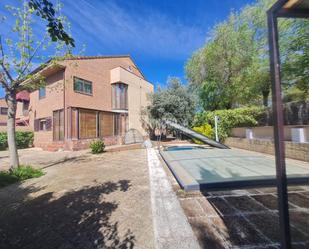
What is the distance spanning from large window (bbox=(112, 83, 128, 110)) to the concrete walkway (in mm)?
15239

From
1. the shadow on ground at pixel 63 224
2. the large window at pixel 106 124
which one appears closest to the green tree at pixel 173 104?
the large window at pixel 106 124

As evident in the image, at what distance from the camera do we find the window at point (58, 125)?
569 inches

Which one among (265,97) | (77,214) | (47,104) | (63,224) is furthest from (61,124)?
(265,97)

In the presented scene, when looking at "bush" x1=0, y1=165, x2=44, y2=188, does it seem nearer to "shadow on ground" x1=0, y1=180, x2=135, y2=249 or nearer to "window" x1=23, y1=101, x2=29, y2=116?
"shadow on ground" x1=0, y1=180, x2=135, y2=249

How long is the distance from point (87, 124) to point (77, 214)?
12.6 metres

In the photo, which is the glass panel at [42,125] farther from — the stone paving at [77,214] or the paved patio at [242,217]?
the paved patio at [242,217]

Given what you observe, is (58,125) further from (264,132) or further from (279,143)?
(279,143)

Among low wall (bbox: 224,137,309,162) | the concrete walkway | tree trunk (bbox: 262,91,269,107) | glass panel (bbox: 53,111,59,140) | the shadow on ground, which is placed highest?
tree trunk (bbox: 262,91,269,107)

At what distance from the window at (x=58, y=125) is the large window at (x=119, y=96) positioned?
5557mm

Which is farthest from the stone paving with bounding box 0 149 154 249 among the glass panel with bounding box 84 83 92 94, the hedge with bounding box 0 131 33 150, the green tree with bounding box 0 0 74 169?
the hedge with bounding box 0 131 33 150

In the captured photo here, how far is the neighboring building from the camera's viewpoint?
14109mm

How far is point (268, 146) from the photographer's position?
9.11 m

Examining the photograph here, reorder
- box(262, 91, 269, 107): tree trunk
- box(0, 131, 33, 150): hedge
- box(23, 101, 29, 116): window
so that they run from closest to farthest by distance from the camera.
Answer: box(262, 91, 269, 107): tree trunk < box(0, 131, 33, 150): hedge < box(23, 101, 29, 116): window

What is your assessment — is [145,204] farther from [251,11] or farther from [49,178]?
[251,11]
